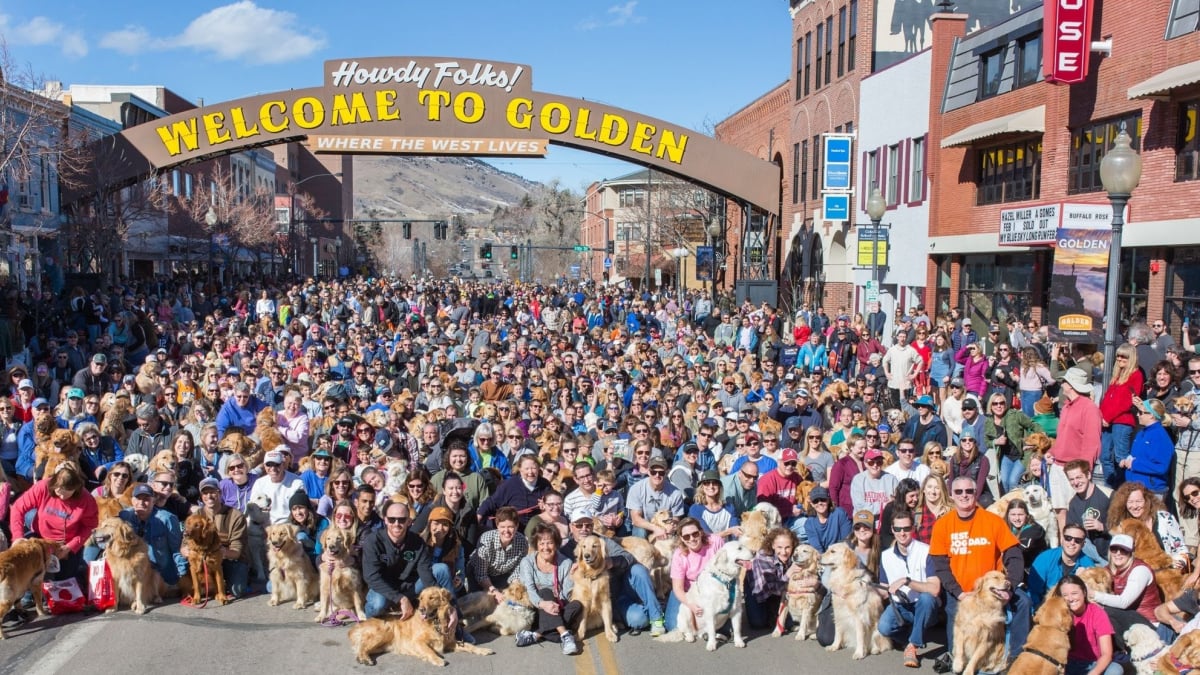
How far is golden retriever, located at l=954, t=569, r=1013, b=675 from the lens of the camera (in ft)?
21.9

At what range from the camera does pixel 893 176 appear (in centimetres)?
2639

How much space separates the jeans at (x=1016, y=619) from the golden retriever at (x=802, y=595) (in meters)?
0.98

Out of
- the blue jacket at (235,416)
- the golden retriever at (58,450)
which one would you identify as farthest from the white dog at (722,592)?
the blue jacket at (235,416)

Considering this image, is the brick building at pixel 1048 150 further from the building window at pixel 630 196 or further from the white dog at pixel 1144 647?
the building window at pixel 630 196

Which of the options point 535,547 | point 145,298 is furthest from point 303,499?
point 145,298

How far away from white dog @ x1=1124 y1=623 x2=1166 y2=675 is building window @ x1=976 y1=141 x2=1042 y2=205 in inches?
608

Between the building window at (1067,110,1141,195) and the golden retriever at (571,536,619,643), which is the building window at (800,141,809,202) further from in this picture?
the golden retriever at (571,536,619,643)

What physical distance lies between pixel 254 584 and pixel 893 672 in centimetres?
553

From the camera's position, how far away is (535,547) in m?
7.96

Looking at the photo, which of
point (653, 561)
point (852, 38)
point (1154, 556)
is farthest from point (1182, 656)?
point (852, 38)

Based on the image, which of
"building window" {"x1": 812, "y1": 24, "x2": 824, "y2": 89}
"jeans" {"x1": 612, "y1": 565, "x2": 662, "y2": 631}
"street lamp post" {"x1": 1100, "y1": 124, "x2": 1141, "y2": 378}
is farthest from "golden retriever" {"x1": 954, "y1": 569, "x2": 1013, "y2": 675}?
"building window" {"x1": 812, "y1": 24, "x2": 824, "y2": 89}

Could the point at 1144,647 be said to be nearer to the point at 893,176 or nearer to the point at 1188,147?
the point at 1188,147

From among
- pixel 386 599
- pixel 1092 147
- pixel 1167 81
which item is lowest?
pixel 386 599

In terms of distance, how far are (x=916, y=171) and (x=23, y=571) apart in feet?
73.3
